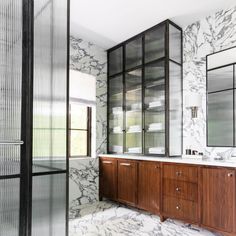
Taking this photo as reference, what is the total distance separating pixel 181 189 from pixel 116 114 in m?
1.95

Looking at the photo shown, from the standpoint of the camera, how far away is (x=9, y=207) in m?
1.74

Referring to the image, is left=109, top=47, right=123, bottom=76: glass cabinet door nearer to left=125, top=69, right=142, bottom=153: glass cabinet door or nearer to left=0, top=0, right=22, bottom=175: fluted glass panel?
left=125, top=69, right=142, bottom=153: glass cabinet door

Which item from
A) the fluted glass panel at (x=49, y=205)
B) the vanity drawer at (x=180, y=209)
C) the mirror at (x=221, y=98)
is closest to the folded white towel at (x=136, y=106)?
the mirror at (x=221, y=98)

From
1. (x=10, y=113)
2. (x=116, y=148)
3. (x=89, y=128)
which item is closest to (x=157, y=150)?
(x=116, y=148)

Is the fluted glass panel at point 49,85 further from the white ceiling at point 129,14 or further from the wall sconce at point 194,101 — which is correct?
the wall sconce at point 194,101

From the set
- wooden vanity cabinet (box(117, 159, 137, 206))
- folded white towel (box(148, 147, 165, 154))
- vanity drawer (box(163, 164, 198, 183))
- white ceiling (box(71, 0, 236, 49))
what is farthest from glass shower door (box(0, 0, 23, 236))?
folded white towel (box(148, 147, 165, 154))

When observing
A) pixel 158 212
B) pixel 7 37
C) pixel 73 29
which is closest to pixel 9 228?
pixel 7 37

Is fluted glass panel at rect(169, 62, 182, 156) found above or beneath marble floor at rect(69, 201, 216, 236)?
above

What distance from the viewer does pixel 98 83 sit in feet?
14.7

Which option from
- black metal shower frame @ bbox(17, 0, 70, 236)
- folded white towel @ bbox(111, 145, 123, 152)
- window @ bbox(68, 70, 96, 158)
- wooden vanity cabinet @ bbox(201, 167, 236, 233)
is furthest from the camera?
folded white towel @ bbox(111, 145, 123, 152)

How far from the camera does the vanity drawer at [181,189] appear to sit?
9.42ft

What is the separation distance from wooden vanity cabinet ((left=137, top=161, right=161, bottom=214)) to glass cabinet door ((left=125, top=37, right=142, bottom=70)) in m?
1.74

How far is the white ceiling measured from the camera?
312 centimetres

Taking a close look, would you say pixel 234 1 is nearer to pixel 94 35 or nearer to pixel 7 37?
pixel 94 35
